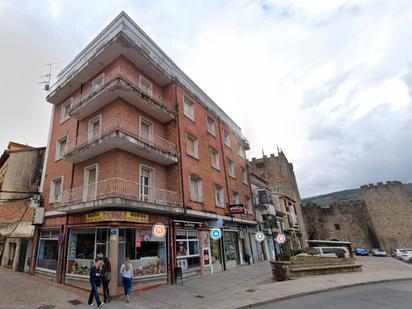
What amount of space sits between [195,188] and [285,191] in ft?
104

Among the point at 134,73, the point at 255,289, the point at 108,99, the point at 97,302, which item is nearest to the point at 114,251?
the point at 97,302

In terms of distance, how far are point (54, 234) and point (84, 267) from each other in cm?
356

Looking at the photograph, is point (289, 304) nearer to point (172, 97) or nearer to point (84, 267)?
point (84, 267)

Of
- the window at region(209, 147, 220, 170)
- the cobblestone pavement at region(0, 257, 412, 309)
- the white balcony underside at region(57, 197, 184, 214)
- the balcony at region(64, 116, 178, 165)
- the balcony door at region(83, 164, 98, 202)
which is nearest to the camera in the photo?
the cobblestone pavement at region(0, 257, 412, 309)

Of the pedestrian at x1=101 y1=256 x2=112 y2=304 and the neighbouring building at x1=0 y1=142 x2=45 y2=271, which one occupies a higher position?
the neighbouring building at x1=0 y1=142 x2=45 y2=271

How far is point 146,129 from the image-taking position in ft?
48.1

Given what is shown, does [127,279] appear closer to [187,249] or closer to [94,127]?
[187,249]

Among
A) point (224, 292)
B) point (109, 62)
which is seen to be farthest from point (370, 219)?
point (109, 62)

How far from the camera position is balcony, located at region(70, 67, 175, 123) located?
12.3 metres

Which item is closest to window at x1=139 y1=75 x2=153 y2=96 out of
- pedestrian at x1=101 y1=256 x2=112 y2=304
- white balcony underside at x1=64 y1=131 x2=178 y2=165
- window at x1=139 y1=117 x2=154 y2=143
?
window at x1=139 y1=117 x2=154 y2=143

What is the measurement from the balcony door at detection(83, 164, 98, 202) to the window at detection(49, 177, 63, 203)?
8.61 feet

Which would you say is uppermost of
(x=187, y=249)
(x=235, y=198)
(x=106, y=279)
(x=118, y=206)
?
(x=235, y=198)

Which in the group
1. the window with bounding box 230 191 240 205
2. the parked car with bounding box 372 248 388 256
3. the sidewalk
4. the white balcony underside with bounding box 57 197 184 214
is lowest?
the parked car with bounding box 372 248 388 256

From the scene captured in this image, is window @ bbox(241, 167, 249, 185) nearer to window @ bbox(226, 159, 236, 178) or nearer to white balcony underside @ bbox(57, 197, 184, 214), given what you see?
window @ bbox(226, 159, 236, 178)
